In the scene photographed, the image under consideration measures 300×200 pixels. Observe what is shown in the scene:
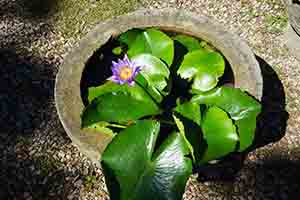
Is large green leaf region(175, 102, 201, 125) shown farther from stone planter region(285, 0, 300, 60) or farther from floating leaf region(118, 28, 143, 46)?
stone planter region(285, 0, 300, 60)

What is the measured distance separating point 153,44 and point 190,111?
1.01 ft

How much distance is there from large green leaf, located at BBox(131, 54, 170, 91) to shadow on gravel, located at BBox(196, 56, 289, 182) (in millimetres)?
510

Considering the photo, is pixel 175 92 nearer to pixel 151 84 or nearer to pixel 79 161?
pixel 151 84

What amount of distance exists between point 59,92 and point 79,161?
1.66 feet

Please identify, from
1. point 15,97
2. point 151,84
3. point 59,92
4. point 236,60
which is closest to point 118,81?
point 151,84

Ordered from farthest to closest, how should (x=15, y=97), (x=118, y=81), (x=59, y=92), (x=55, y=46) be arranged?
(x=55, y=46)
(x=15, y=97)
(x=59, y=92)
(x=118, y=81)

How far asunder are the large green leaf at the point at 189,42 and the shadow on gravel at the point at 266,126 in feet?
1.59

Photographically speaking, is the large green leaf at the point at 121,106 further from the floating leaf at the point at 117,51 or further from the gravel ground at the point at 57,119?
the gravel ground at the point at 57,119

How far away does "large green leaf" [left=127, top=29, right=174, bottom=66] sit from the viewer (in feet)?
6.39

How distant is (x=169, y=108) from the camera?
6.39 feet

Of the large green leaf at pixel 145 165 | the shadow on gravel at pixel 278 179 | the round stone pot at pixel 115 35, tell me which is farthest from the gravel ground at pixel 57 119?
the large green leaf at pixel 145 165

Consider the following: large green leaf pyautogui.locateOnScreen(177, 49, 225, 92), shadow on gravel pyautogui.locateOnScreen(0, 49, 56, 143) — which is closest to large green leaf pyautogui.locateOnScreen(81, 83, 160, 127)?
large green leaf pyautogui.locateOnScreen(177, 49, 225, 92)

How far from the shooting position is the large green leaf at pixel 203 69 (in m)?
1.94

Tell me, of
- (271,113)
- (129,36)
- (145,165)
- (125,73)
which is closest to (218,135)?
(145,165)
